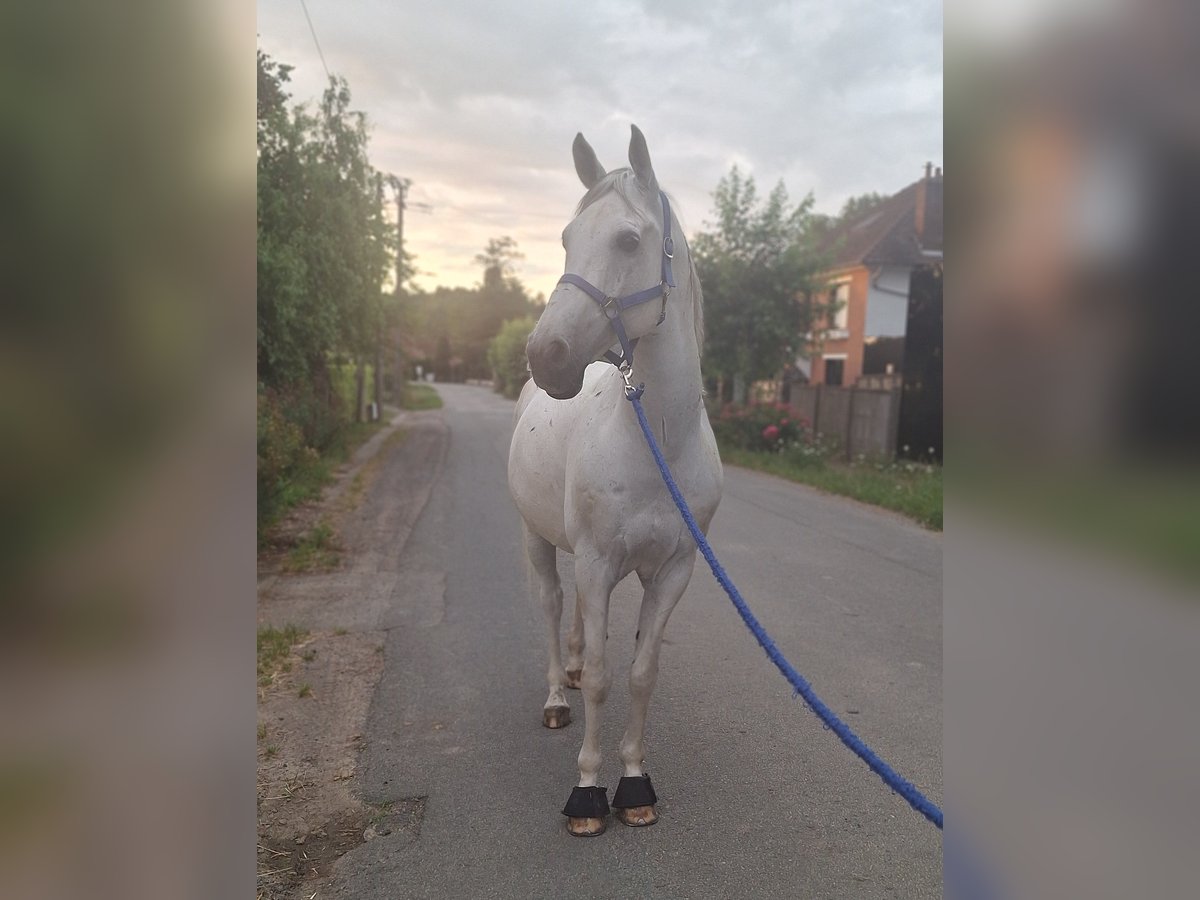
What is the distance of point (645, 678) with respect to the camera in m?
2.82

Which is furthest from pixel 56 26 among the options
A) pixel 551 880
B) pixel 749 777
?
pixel 749 777

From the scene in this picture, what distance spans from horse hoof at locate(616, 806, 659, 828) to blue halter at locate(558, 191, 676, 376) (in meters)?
1.64

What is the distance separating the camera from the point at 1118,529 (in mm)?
556

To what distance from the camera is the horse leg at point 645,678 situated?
109 inches

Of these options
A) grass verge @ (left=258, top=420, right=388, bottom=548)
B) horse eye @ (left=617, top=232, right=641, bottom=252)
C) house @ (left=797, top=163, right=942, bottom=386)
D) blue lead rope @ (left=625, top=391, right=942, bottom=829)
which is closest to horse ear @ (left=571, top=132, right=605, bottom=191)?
horse eye @ (left=617, top=232, right=641, bottom=252)

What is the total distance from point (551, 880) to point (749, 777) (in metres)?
1.02

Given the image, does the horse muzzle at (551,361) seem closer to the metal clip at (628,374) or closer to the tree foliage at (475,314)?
the metal clip at (628,374)

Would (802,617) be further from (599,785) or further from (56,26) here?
(56,26)

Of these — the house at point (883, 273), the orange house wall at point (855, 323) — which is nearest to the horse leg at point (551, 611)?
the house at point (883, 273)

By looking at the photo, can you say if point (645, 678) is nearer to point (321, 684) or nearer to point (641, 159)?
point (641, 159)

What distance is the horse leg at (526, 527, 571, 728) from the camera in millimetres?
3570

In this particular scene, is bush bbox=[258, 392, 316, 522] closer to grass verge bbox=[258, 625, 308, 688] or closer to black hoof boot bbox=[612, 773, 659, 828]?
grass verge bbox=[258, 625, 308, 688]

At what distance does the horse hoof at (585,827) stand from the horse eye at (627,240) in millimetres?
2023

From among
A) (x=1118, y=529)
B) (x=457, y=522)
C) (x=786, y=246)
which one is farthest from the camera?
(x=786, y=246)
